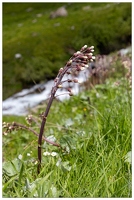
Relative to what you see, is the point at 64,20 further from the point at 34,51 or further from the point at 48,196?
the point at 48,196

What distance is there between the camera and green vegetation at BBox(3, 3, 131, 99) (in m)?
32.8

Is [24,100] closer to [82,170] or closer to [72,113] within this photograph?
[72,113]

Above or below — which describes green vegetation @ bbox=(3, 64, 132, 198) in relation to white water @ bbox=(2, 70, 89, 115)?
above

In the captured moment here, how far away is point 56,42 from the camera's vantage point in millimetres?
38219

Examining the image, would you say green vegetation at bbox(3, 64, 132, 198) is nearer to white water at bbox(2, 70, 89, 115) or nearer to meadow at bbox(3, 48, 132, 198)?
meadow at bbox(3, 48, 132, 198)

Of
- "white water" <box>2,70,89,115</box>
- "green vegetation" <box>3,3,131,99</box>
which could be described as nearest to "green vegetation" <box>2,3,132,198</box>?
"green vegetation" <box>3,3,131,99</box>

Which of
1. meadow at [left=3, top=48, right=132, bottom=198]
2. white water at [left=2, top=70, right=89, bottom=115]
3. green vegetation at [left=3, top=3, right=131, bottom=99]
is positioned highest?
meadow at [left=3, top=48, right=132, bottom=198]

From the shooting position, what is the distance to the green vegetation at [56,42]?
32.8 metres

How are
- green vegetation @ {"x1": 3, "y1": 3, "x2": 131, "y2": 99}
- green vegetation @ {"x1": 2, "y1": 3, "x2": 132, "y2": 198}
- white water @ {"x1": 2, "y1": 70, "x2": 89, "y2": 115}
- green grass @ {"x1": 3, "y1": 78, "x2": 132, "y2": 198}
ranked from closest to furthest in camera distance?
green grass @ {"x1": 3, "y1": 78, "x2": 132, "y2": 198}
green vegetation @ {"x1": 2, "y1": 3, "x2": 132, "y2": 198}
white water @ {"x1": 2, "y1": 70, "x2": 89, "y2": 115}
green vegetation @ {"x1": 3, "y1": 3, "x2": 131, "y2": 99}

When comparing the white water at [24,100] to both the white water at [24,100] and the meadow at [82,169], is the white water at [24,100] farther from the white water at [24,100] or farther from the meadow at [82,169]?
the meadow at [82,169]

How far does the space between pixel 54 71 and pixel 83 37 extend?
12.5 feet

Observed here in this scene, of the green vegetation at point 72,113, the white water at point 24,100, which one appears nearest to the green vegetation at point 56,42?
the green vegetation at point 72,113

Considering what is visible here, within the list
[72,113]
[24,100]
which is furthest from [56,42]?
[72,113]

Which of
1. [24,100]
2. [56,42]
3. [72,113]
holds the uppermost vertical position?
Result: [72,113]
